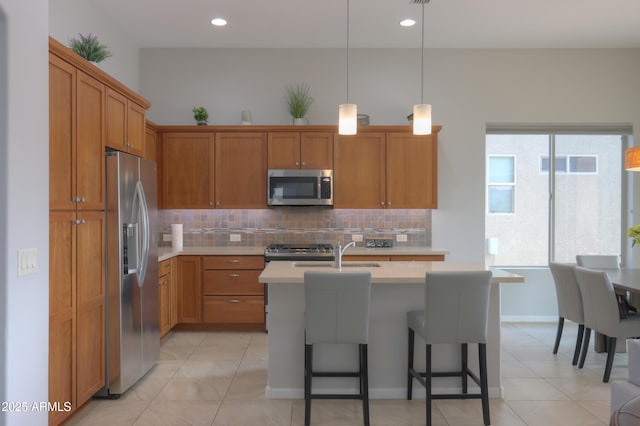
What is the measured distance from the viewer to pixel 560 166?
5.79m

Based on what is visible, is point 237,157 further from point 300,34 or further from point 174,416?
point 174,416

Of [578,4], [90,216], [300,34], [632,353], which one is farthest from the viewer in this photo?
[300,34]

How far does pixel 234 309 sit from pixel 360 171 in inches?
80.9

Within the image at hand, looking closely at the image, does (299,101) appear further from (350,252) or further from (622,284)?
(622,284)

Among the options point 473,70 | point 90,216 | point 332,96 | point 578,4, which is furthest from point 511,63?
point 90,216

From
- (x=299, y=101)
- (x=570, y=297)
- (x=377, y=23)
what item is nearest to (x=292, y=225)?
(x=299, y=101)

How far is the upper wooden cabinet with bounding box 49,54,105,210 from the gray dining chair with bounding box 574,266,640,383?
12.2 feet

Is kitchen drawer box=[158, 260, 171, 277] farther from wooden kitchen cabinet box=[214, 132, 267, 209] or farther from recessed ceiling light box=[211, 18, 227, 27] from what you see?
recessed ceiling light box=[211, 18, 227, 27]

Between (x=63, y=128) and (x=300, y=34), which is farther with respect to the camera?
(x=300, y=34)

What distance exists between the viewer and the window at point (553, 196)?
18.9ft

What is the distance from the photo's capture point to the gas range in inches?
198

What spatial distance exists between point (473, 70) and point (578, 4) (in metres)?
1.40

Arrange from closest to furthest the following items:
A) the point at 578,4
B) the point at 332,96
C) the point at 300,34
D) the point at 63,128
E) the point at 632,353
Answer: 1. the point at 632,353
2. the point at 63,128
3. the point at 578,4
4. the point at 300,34
5. the point at 332,96

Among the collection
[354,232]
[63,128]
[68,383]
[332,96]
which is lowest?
[68,383]
